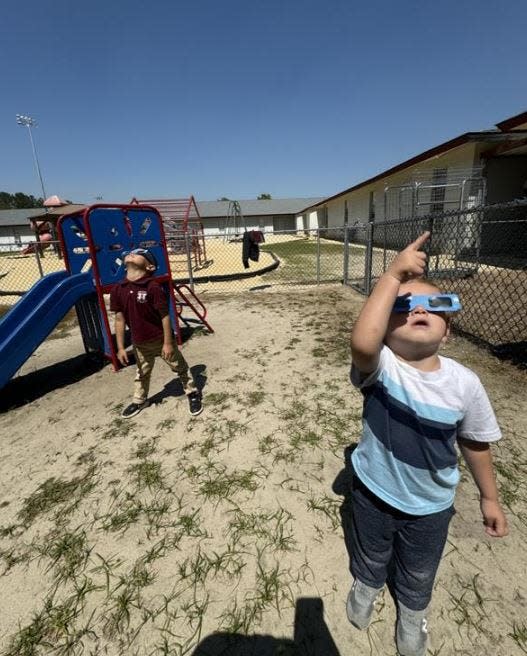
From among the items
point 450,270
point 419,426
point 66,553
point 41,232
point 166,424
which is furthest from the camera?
point 41,232

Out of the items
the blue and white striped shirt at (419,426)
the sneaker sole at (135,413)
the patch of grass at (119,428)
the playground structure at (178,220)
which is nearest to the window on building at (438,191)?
the playground structure at (178,220)

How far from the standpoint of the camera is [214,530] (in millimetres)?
2080

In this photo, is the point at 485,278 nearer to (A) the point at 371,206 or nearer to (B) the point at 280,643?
(B) the point at 280,643

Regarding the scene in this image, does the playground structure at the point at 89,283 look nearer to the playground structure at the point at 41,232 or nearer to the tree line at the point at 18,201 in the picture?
the playground structure at the point at 41,232

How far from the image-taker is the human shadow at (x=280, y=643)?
148 centimetres

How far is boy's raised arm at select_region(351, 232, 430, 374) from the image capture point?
1011 millimetres

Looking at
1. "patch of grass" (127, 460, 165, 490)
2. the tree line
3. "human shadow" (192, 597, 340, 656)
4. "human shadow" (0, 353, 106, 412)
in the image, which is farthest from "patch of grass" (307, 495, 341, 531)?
the tree line

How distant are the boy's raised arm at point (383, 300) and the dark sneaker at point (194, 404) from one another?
2.55 metres

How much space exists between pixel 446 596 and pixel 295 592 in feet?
2.32

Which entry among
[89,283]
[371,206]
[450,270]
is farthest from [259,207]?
[89,283]

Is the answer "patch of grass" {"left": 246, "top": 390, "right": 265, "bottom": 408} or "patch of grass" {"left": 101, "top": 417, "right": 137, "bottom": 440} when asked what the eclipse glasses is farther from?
"patch of grass" {"left": 101, "top": 417, "right": 137, "bottom": 440}

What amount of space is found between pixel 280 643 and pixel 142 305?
252 centimetres

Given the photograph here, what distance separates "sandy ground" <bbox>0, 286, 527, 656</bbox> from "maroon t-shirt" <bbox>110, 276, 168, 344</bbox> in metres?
0.85

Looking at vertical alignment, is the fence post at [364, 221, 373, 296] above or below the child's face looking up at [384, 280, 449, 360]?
below
